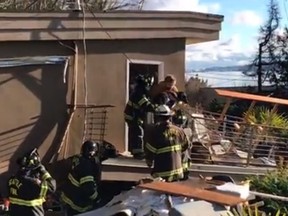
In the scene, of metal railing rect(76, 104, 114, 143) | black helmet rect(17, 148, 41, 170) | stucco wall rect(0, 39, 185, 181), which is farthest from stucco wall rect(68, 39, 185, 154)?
black helmet rect(17, 148, 41, 170)

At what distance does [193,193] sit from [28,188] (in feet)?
7.80

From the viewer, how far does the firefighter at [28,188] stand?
34.9 ft

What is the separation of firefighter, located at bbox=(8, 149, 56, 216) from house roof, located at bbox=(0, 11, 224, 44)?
319cm

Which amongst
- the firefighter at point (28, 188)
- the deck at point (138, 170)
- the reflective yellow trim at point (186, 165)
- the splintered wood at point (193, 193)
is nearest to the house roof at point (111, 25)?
the deck at point (138, 170)

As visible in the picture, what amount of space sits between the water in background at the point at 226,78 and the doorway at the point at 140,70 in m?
16.4

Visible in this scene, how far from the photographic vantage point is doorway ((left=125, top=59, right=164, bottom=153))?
14633mm

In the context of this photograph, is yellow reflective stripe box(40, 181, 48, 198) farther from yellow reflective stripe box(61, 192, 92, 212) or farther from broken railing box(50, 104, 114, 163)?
broken railing box(50, 104, 114, 163)

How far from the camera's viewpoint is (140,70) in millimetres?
15508

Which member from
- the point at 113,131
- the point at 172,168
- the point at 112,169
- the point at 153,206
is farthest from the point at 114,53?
the point at 153,206

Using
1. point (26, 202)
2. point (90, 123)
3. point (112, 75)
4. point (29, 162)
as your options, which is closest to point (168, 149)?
point (29, 162)

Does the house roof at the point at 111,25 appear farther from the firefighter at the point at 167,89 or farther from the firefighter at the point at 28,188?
the firefighter at the point at 28,188

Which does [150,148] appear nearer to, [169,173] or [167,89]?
[169,173]

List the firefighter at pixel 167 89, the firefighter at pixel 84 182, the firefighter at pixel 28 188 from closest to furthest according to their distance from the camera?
1. the firefighter at pixel 28 188
2. the firefighter at pixel 84 182
3. the firefighter at pixel 167 89

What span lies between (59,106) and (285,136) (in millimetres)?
4801
